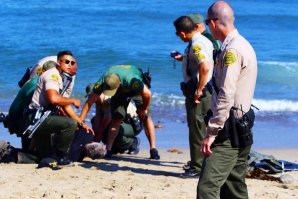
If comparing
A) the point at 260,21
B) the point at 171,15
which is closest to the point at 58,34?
the point at 171,15

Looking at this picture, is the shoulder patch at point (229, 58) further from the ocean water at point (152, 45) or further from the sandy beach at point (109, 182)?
the ocean water at point (152, 45)

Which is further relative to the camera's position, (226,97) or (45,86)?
(45,86)

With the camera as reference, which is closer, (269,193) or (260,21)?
(269,193)

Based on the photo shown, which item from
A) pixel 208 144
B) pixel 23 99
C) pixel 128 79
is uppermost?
pixel 128 79

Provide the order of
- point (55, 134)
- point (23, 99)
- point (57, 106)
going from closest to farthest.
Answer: point (57, 106)
point (55, 134)
point (23, 99)

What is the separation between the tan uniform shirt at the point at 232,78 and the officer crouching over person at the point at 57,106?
305 cm

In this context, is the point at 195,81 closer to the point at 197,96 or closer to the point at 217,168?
the point at 197,96

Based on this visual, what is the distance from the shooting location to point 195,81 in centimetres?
843

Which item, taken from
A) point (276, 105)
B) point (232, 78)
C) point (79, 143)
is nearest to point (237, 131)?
point (232, 78)

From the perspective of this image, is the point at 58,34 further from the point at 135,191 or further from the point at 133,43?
the point at 135,191

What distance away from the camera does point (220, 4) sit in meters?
5.91

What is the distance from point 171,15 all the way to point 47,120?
2374cm

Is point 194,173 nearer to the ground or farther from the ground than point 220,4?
nearer to the ground

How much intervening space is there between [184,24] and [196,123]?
3.14ft
